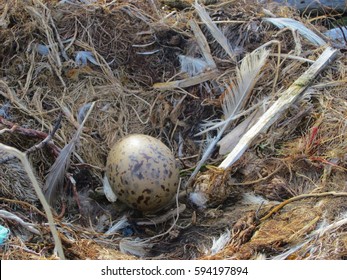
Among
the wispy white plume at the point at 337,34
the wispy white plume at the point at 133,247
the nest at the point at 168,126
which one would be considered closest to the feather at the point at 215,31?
the nest at the point at 168,126

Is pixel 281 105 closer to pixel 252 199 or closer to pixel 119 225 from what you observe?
pixel 252 199

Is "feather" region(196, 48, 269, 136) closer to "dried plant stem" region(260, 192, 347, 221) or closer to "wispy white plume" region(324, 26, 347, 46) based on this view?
"dried plant stem" region(260, 192, 347, 221)

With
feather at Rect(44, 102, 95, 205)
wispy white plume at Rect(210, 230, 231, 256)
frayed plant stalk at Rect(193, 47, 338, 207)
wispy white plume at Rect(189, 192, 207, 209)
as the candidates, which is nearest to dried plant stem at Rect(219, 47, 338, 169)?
frayed plant stalk at Rect(193, 47, 338, 207)
